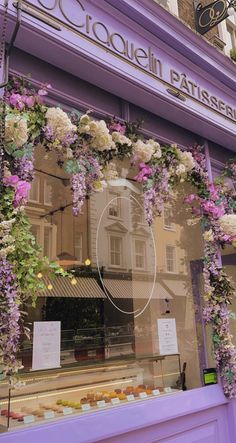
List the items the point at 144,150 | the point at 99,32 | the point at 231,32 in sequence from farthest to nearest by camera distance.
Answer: the point at 231,32
the point at 144,150
the point at 99,32

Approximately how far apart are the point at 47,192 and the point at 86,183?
748mm

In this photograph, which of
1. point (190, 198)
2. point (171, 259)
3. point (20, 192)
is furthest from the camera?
point (171, 259)

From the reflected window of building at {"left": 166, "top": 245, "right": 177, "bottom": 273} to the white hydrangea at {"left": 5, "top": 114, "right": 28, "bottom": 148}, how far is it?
261 centimetres

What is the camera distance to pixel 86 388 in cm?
379

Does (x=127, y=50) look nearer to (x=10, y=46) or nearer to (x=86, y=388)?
(x=10, y=46)

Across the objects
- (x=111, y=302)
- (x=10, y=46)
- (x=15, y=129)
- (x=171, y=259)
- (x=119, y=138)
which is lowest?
(x=111, y=302)

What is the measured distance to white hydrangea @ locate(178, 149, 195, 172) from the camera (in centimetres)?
418

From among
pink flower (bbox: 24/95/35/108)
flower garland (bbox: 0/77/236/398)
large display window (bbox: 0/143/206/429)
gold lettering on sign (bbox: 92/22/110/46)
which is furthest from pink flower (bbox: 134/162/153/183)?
pink flower (bbox: 24/95/35/108)

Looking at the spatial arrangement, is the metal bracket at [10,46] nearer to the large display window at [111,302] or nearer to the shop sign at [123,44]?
the shop sign at [123,44]

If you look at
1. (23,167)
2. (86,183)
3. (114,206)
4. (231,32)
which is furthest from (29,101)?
(231,32)

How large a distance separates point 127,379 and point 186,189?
2.15 m

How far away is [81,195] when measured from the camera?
10.6 ft

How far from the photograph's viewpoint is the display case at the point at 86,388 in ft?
9.33

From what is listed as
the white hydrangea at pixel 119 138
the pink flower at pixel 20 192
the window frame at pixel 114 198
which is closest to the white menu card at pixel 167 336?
the window frame at pixel 114 198
